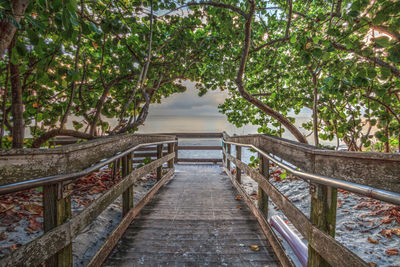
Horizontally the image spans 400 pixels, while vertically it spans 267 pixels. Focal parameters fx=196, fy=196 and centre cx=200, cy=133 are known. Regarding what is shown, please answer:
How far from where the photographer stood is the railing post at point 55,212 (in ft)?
4.06

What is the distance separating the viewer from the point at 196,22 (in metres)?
3.92

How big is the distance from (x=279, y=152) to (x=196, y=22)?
326 cm

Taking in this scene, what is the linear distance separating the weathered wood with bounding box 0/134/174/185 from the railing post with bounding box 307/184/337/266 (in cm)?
170

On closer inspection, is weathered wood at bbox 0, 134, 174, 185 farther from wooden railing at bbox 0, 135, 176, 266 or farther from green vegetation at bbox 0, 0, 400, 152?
green vegetation at bbox 0, 0, 400, 152

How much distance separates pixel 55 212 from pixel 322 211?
5.57 feet

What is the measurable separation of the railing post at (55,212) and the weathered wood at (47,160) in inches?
4.5

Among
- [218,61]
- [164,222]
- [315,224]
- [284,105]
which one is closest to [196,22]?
[218,61]

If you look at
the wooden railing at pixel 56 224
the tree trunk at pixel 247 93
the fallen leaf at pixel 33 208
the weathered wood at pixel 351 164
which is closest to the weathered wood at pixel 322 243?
the weathered wood at pixel 351 164

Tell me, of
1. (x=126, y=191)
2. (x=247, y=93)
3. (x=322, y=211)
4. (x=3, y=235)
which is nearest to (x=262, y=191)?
(x=322, y=211)

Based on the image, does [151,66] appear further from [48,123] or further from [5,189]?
[5,189]

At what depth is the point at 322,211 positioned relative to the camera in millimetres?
1246

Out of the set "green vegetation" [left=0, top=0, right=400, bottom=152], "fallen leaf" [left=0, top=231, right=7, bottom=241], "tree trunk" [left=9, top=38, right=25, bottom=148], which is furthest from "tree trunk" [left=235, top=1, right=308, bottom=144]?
"fallen leaf" [left=0, top=231, right=7, bottom=241]

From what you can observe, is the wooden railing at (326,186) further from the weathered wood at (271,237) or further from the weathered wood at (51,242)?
the weathered wood at (51,242)

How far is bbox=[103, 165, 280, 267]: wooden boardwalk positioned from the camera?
184 centimetres
